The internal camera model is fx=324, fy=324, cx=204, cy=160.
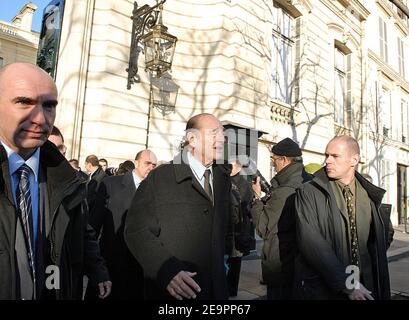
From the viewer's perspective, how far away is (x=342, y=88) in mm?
14219

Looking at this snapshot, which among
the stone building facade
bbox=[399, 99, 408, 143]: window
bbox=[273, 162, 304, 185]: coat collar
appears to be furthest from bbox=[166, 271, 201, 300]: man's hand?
bbox=[399, 99, 408, 143]: window

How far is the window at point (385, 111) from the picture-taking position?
17.5 meters

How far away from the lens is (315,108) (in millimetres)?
11633

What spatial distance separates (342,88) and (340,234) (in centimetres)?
1343

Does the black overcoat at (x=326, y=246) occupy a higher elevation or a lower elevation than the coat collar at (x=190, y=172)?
lower

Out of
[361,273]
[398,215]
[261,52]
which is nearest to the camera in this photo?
[361,273]

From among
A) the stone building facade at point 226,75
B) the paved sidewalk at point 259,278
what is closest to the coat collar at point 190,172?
the paved sidewalk at point 259,278

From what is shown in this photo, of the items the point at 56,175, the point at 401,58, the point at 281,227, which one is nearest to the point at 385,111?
the point at 401,58

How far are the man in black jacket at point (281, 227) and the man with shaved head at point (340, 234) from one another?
53 cm

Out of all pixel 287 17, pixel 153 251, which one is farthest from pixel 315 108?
pixel 153 251

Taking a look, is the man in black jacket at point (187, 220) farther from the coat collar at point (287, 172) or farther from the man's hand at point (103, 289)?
the coat collar at point (287, 172)
